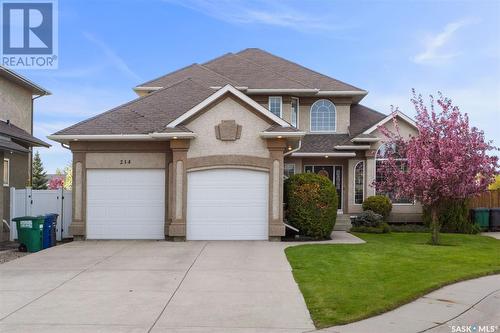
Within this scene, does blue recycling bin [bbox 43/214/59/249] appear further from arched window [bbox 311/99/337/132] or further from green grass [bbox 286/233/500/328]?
arched window [bbox 311/99/337/132]

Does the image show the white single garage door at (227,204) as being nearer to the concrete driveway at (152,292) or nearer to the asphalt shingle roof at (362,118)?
the concrete driveway at (152,292)

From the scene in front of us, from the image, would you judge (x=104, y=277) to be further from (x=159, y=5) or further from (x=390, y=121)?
(x=390, y=121)

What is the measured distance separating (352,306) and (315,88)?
17.3 meters

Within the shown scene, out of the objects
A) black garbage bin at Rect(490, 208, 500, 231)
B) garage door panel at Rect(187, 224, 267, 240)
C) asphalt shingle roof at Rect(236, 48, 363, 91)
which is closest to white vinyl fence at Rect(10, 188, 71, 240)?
garage door panel at Rect(187, 224, 267, 240)

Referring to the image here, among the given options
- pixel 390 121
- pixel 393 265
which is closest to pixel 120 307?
pixel 393 265

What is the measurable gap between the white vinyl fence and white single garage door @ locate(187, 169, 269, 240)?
511cm

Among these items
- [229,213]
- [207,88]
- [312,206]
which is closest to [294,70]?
[207,88]

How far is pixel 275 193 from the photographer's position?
1547cm

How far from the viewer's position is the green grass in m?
7.47

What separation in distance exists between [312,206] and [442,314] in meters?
8.87

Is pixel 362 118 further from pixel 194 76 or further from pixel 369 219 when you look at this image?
pixel 194 76

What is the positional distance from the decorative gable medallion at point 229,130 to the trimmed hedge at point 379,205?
8.40 m

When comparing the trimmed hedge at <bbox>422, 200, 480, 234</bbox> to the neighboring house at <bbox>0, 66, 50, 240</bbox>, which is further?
the trimmed hedge at <bbox>422, 200, 480, 234</bbox>

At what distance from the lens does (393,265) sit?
1105 cm
